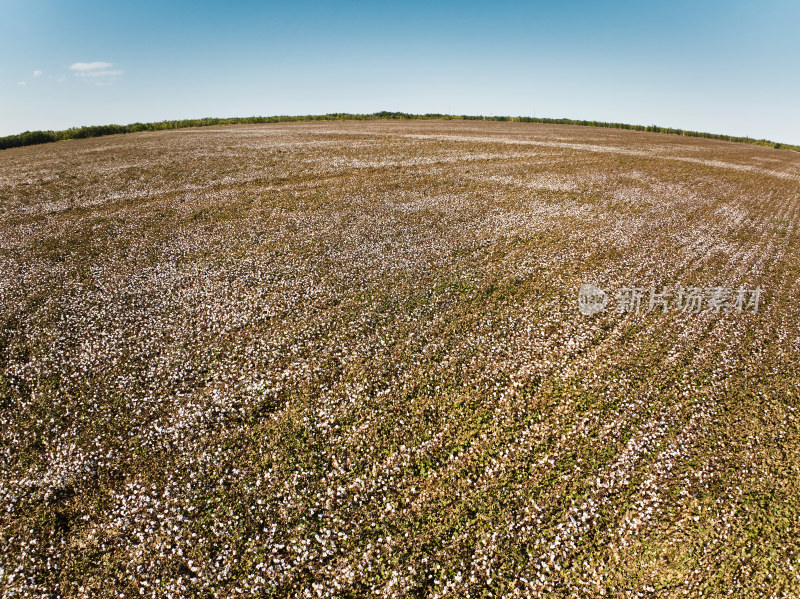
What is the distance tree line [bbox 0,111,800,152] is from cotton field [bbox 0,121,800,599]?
56.4 metres

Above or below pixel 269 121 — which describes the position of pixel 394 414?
below

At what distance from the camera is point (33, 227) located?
23000mm

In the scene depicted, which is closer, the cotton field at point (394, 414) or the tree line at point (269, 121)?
the cotton field at point (394, 414)

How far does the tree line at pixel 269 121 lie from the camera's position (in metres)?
61.4

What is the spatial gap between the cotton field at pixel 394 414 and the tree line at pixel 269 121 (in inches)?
2219

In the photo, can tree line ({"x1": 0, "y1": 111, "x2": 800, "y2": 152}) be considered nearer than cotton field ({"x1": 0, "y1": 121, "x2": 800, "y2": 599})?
No

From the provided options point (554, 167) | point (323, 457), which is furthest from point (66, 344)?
point (554, 167)

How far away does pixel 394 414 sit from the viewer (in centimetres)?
970

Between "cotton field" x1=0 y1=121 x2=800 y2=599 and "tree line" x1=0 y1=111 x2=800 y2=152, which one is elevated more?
"tree line" x1=0 y1=111 x2=800 y2=152

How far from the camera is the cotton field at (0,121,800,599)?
6.82m

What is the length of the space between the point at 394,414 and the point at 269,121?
9330 centimetres

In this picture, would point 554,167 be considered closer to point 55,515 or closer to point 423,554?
point 423,554

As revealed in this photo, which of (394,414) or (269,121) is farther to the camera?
(269,121)

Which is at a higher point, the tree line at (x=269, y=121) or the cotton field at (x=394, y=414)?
the tree line at (x=269, y=121)
